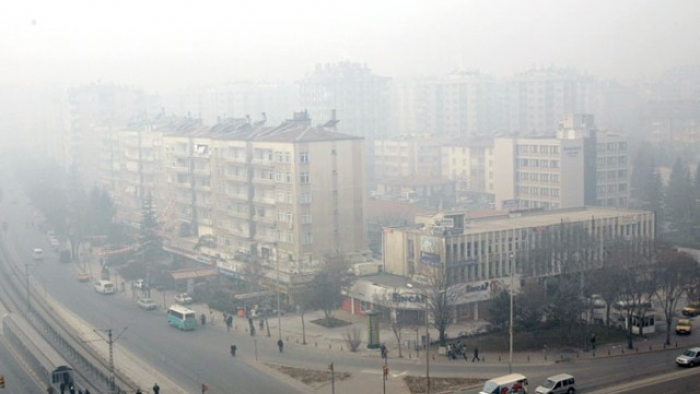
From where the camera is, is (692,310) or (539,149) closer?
(692,310)

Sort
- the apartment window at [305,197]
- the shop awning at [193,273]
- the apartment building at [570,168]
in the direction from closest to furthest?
the apartment window at [305,197] < the shop awning at [193,273] < the apartment building at [570,168]

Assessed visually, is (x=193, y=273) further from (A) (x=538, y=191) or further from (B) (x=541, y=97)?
(B) (x=541, y=97)

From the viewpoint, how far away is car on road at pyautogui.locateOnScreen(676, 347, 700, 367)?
14500 millimetres

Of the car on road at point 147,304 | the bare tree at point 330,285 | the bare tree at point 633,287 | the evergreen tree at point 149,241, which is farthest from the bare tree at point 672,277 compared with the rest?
the evergreen tree at point 149,241

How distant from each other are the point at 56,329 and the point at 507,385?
1058 centimetres

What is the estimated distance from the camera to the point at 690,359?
1452 cm

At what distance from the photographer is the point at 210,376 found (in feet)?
50.0

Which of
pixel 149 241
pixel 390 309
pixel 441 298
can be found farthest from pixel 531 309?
pixel 149 241

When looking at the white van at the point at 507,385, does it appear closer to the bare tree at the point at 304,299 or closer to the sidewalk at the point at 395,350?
the sidewalk at the point at 395,350

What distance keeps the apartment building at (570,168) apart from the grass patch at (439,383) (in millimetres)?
17901

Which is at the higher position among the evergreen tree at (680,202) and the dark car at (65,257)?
the evergreen tree at (680,202)

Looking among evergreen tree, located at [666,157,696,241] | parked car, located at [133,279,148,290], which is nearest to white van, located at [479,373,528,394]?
parked car, located at [133,279,148,290]

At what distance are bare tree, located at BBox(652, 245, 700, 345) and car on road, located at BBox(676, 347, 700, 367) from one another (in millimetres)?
1771

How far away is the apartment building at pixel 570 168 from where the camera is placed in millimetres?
32344
